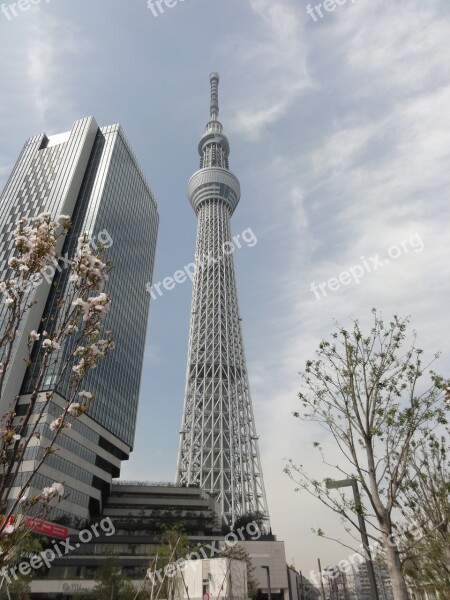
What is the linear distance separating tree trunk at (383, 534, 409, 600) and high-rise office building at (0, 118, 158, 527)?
51.0 meters

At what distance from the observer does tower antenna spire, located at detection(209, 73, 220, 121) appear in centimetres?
14275

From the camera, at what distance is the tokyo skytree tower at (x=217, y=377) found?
83.6 meters

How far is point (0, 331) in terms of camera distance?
196 ft

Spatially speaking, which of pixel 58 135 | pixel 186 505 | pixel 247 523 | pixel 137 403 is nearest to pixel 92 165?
pixel 58 135

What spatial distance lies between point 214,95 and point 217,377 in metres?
101

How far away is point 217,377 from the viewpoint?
315 ft

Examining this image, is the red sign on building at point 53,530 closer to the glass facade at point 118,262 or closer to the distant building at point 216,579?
the glass facade at point 118,262

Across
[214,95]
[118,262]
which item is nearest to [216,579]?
[118,262]

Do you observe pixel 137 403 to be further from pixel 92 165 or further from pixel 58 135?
pixel 58 135

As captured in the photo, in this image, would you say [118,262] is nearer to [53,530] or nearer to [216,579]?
[53,530]

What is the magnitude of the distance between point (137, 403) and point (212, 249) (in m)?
48.3
